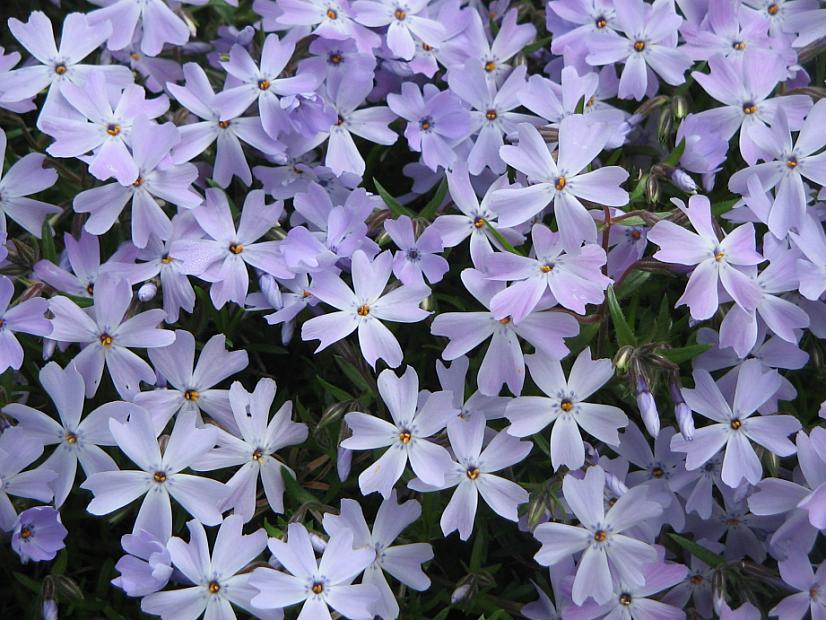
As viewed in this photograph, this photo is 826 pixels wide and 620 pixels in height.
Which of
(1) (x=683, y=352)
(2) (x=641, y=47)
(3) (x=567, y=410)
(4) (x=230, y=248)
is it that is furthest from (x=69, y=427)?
(2) (x=641, y=47)

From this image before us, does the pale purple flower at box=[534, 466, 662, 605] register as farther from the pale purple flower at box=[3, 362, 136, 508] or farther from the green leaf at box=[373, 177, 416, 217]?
the pale purple flower at box=[3, 362, 136, 508]

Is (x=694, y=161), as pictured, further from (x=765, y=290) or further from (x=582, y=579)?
(x=582, y=579)

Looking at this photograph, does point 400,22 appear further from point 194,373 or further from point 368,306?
point 194,373

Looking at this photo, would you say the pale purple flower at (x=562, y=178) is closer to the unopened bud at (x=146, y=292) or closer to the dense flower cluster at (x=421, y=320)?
the dense flower cluster at (x=421, y=320)

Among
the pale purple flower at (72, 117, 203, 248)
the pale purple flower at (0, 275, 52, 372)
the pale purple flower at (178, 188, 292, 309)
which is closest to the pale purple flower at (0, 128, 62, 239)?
the pale purple flower at (72, 117, 203, 248)

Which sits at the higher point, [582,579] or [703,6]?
[703,6]

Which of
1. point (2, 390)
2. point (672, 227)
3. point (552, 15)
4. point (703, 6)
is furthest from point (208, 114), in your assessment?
point (703, 6)
